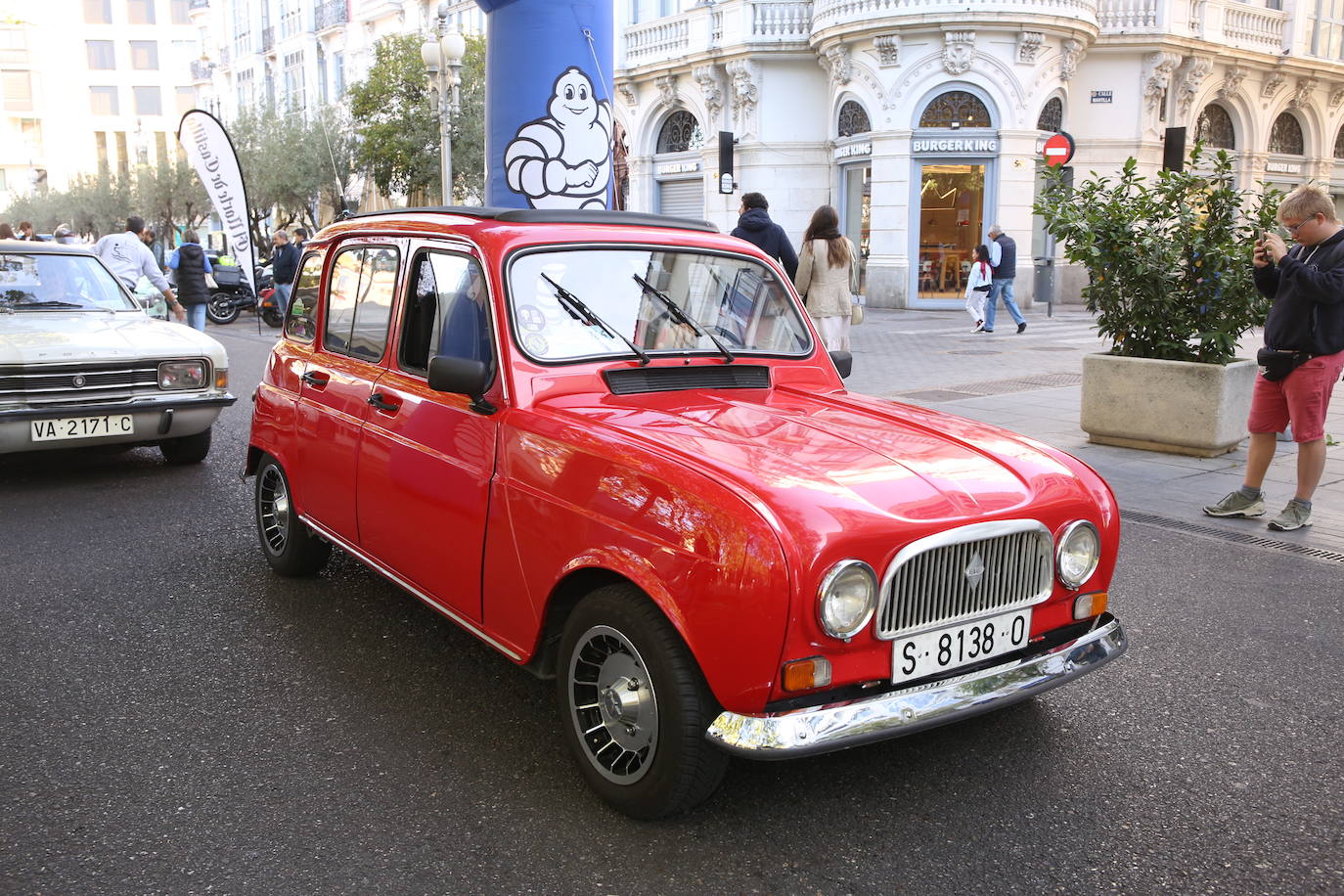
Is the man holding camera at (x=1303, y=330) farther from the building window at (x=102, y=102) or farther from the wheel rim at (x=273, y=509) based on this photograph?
the building window at (x=102, y=102)

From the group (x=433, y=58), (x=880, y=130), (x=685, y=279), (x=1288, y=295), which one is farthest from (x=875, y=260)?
(x=685, y=279)

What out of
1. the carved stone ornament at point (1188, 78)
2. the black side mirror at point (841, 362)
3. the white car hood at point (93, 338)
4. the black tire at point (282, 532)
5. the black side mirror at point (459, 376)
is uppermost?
the carved stone ornament at point (1188, 78)

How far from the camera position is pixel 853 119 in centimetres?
2620

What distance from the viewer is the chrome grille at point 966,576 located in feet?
9.41

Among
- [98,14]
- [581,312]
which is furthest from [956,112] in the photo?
[98,14]

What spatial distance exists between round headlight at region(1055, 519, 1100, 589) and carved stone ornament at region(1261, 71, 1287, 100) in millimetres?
31102

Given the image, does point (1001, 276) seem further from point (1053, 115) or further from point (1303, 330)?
point (1303, 330)

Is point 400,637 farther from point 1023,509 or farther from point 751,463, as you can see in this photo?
point 1023,509

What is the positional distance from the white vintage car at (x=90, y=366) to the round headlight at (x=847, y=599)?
610 centimetres

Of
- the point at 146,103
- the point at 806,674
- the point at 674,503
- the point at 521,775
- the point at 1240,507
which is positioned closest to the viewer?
the point at 806,674

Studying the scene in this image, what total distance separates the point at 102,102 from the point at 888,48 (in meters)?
83.4

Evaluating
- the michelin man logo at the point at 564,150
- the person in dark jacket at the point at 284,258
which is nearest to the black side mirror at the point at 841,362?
the michelin man logo at the point at 564,150

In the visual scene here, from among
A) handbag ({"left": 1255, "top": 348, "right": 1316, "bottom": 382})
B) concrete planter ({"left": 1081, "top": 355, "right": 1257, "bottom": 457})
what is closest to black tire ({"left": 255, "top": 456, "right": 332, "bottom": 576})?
handbag ({"left": 1255, "top": 348, "right": 1316, "bottom": 382})

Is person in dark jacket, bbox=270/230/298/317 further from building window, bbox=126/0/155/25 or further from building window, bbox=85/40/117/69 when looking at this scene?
building window, bbox=85/40/117/69
